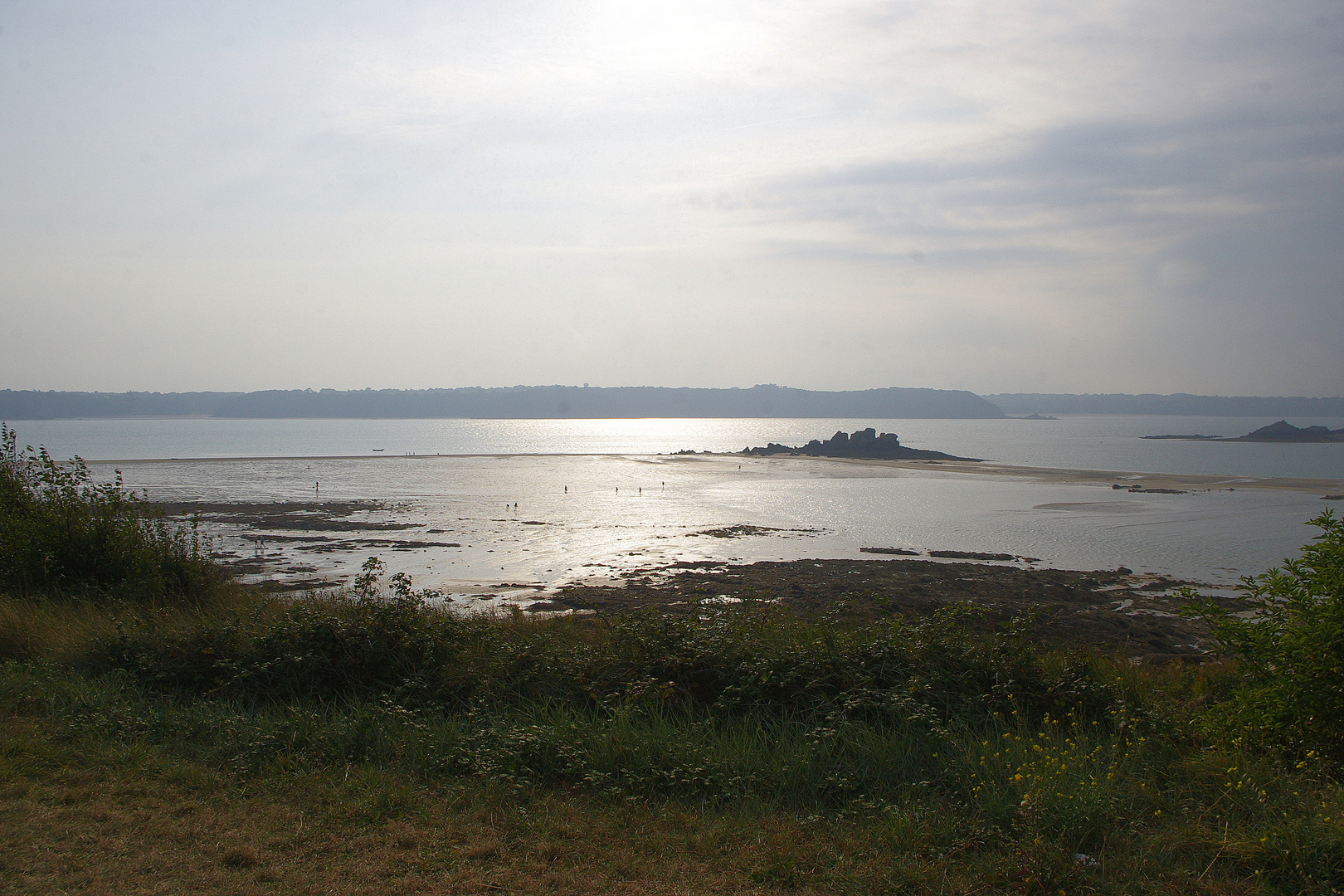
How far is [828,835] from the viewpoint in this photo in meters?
4.99

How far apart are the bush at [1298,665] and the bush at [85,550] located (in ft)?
41.6

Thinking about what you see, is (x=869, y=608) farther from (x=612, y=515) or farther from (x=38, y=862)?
(x=612, y=515)

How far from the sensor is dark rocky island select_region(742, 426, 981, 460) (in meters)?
87.1

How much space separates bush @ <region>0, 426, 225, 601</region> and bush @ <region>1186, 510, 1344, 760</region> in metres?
12.7

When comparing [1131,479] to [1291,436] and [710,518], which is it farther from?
[1291,436]

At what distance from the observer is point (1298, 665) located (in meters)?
5.04

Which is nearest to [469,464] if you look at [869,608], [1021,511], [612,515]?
[612,515]

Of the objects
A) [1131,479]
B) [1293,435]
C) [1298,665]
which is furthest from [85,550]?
[1293,435]

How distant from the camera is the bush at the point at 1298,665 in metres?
4.94

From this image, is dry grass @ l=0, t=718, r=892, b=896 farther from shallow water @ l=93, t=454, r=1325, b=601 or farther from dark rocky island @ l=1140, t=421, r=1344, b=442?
dark rocky island @ l=1140, t=421, r=1344, b=442

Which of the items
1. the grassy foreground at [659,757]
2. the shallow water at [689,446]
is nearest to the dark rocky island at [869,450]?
the shallow water at [689,446]

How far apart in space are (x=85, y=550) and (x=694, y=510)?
106 feet

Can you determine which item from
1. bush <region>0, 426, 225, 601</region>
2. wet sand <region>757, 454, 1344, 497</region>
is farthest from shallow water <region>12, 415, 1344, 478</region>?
bush <region>0, 426, 225, 601</region>

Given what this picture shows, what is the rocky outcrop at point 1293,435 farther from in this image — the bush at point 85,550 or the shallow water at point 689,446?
the bush at point 85,550
